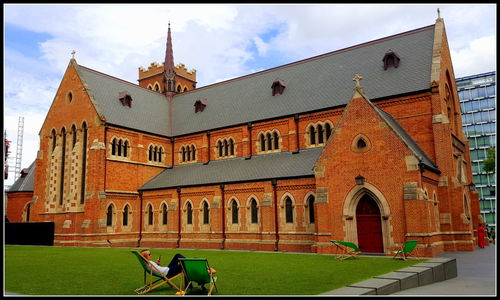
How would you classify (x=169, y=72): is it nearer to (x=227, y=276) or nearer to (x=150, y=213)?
(x=150, y=213)

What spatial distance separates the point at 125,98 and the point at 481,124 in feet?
284

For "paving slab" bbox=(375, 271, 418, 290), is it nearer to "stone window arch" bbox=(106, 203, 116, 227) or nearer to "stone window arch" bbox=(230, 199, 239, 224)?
"stone window arch" bbox=(230, 199, 239, 224)

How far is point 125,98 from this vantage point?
3866 cm

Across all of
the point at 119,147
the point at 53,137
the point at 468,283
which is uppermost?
the point at 53,137

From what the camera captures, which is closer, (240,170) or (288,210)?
(288,210)

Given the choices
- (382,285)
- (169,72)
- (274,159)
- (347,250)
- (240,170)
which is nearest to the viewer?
(382,285)

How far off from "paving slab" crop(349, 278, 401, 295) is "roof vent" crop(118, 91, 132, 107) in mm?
32075

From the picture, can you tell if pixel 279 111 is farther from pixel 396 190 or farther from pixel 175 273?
pixel 175 273

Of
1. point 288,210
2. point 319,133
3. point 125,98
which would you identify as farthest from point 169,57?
point 288,210

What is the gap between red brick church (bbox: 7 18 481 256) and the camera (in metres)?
23.2

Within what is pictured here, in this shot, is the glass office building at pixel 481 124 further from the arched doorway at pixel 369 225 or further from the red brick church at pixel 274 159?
the arched doorway at pixel 369 225

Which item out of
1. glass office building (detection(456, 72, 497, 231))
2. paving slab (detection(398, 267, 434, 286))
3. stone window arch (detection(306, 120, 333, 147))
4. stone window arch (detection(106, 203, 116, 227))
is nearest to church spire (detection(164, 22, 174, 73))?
stone window arch (detection(106, 203, 116, 227))

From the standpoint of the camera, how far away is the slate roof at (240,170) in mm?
29281

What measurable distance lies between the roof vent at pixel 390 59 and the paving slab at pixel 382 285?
22494mm
